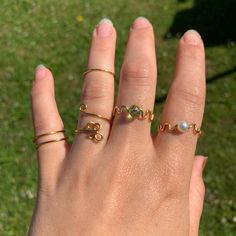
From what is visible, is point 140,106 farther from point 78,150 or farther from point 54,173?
point 54,173

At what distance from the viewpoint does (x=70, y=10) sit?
738 centimetres

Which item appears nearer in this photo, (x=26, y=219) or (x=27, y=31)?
(x=26, y=219)

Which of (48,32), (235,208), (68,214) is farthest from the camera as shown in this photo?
(48,32)

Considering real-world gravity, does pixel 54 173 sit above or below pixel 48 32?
below

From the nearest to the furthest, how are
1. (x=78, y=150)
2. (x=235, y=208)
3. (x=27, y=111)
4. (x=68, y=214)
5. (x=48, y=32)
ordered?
(x=68, y=214), (x=78, y=150), (x=235, y=208), (x=27, y=111), (x=48, y=32)

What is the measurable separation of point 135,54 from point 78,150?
0.54 metres

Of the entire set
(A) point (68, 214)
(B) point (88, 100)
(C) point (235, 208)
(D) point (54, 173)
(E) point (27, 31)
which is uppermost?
(E) point (27, 31)

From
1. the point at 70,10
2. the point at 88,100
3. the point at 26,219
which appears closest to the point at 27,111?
the point at 26,219

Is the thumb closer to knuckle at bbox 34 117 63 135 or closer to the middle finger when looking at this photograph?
the middle finger

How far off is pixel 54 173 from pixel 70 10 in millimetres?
5645

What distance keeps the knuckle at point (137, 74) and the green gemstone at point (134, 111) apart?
141 mm

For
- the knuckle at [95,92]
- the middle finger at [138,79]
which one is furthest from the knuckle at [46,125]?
the middle finger at [138,79]

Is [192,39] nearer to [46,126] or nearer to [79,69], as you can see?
[46,126]

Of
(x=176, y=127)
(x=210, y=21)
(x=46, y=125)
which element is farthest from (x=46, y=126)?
(x=210, y=21)
